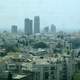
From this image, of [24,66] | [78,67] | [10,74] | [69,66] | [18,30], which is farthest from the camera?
[18,30]

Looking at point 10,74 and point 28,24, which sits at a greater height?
point 28,24

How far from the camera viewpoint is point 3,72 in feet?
19.1

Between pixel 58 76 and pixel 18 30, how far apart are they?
1550 centimetres

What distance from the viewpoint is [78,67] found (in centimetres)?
792

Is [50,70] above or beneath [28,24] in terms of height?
beneath

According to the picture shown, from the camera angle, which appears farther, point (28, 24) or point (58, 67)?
point (28, 24)

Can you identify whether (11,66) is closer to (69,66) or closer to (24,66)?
(24,66)

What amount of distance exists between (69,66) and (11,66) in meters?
1.24

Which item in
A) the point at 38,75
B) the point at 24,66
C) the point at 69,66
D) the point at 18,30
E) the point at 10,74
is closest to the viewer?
the point at 10,74

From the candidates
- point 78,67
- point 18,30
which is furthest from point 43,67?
point 18,30

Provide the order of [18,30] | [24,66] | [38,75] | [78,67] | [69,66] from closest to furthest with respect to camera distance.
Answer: [38,75] → [24,66] → [69,66] → [78,67] → [18,30]

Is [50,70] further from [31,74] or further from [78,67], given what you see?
[78,67]

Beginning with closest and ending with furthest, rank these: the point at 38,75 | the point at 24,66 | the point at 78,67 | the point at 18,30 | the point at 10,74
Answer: the point at 10,74 < the point at 38,75 < the point at 24,66 < the point at 78,67 < the point at 18,30

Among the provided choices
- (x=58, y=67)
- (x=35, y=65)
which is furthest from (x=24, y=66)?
(x=58, y=67)
